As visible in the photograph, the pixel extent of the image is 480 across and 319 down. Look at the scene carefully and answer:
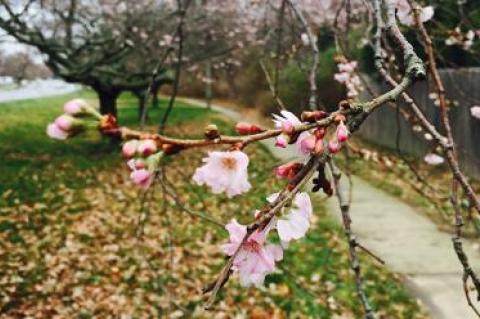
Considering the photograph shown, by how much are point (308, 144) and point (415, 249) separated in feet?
20.5

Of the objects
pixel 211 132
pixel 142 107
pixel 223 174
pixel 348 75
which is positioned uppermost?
pixel 211 132

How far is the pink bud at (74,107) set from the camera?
0.78m

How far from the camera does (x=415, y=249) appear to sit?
22.2ft

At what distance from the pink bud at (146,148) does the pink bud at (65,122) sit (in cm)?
9

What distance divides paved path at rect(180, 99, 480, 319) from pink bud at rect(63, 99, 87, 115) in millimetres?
4908

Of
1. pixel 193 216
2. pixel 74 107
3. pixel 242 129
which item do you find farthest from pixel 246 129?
pixel 193 216

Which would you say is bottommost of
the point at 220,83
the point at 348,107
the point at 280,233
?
the point at 220,83

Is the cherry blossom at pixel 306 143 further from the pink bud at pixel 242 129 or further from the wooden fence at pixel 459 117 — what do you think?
the wooden fence at pixel 459 117

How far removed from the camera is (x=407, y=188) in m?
9.95

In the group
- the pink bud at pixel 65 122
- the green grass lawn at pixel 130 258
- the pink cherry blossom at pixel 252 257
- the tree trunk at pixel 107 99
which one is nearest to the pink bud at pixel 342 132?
the pink cherry blossom at pixel 252 257

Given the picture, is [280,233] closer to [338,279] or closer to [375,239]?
[338,279]

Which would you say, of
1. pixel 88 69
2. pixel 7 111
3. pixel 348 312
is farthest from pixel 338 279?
pixel 7 111

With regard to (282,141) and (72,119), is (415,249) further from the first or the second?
(72,119)

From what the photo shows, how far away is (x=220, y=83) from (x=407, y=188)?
68.9ft
